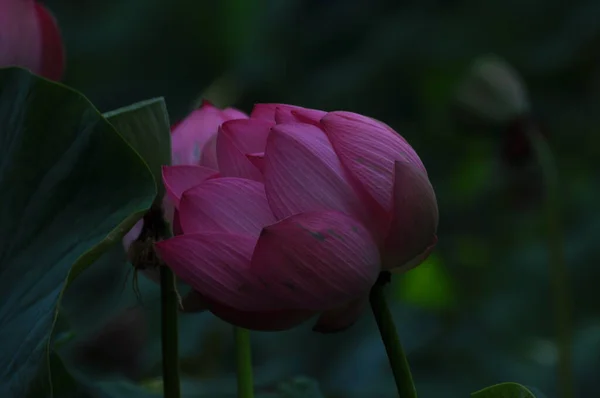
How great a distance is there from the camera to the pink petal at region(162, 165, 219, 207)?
1.20 feet

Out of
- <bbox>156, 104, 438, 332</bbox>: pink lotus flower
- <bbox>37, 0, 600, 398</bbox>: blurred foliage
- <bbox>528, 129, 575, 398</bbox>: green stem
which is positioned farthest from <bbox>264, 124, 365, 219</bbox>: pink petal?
<bbox>37, 0, 600, 398</bbox>: blurred foliage

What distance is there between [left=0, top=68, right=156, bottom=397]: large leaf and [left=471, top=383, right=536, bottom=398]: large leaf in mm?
138

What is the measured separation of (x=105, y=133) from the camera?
15.9 inches

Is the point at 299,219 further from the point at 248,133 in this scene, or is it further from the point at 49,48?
the point at 49,48

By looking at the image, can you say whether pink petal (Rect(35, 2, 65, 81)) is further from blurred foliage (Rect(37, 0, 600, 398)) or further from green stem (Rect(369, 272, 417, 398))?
blurred foliage (Rect(37, 0, 600, 398))

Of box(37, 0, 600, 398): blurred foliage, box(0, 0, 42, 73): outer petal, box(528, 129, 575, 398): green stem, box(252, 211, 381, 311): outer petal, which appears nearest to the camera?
box(252, 211, 381, 311): outer petal

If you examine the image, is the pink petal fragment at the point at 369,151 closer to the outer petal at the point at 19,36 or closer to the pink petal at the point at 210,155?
the pink petal at the point at 210,155

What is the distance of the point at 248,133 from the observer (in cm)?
37

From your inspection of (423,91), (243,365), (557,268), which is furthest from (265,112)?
(423,91)

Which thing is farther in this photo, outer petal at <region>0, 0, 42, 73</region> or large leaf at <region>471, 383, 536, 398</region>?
outer petal at <region>0, 0, 42, 73</region>

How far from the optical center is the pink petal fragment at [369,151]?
0.35 metres

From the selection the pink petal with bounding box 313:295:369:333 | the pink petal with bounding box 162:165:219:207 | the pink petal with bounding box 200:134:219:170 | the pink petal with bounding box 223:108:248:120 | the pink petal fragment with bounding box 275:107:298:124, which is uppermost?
the pink petal fragment with bounding box 275:107:298:124

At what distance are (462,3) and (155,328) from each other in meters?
1.30

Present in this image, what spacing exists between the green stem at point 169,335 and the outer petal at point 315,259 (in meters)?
0.06
